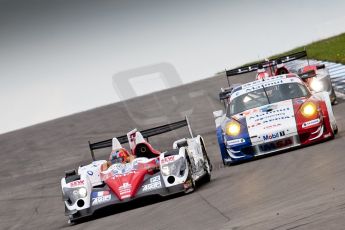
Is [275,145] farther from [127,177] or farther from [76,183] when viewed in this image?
[76,183]

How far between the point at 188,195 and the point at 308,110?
275 cm

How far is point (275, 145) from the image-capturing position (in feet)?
47.4

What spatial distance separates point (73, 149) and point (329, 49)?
9.93m

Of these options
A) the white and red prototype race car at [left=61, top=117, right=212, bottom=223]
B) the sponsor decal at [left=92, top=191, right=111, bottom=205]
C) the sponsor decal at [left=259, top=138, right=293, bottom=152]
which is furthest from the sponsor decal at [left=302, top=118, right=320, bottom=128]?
the sponsor decal at [left=92, top=191, right=111, bottom=205]

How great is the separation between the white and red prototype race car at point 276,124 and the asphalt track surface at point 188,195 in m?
0.20

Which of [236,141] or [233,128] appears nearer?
[236,141]

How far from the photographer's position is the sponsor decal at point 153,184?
1270cm

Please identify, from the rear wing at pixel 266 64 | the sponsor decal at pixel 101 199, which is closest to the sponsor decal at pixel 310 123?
the sponsor decal at pixel 101 199

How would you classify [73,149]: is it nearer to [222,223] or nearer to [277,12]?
[277,12]

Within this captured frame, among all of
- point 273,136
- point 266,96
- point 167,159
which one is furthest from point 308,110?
point 167,159

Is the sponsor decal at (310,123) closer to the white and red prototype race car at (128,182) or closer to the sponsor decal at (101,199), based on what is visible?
the white and red prototype race car at (128,182)

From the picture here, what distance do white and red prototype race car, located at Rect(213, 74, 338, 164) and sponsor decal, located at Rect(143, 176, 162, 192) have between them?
2.10 m

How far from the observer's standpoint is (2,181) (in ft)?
66.7

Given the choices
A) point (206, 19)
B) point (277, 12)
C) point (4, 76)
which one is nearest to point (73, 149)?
point (4, 76)
